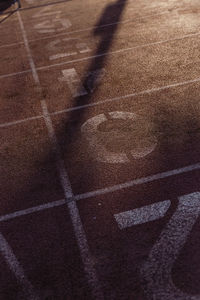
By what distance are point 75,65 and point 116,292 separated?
25.2 feet

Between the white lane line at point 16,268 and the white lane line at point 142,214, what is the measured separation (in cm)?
142

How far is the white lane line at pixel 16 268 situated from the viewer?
4.54 metres

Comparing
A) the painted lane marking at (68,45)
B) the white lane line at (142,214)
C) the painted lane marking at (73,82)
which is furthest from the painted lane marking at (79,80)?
the white lane line at (142,214)

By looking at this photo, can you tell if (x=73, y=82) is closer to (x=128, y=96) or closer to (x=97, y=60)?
(x=97, y=60)

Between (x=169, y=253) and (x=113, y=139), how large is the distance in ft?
9.65

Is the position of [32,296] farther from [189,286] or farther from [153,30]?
[153,30]

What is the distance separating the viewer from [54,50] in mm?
12273

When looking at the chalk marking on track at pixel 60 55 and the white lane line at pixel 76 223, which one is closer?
the white lane line at pixel 76 223

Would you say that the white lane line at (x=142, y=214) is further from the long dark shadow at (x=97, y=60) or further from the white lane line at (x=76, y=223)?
the long dark shadow at (x=97, y=60)

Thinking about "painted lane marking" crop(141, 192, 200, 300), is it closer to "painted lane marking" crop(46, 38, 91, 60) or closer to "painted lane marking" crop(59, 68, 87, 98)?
"painted lane marking" crop(59, 68, 87, 98)

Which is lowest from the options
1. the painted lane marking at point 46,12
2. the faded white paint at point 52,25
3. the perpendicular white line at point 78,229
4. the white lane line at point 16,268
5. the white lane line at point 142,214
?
the painted lane marking at point 46,12

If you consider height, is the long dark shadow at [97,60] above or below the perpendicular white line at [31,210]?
below

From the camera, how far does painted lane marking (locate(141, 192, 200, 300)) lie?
14.1ft

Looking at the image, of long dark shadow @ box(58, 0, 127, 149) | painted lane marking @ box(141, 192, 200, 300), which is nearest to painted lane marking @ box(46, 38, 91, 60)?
long dark shadow @ box(58, 0, 127, 149)
